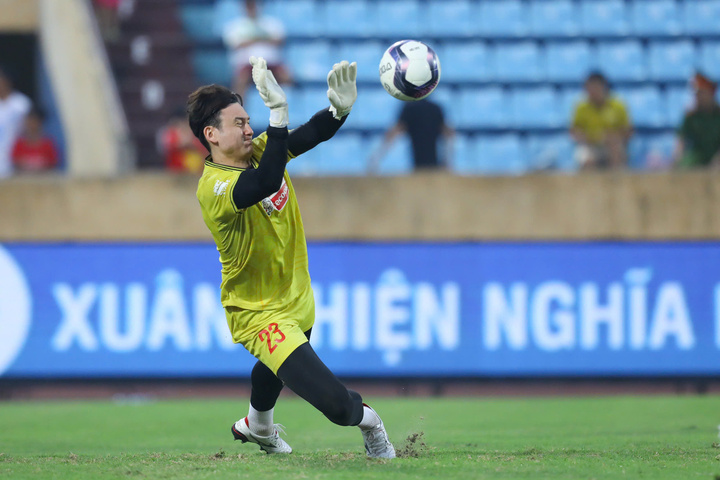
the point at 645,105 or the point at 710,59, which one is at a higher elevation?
the point at 710,59

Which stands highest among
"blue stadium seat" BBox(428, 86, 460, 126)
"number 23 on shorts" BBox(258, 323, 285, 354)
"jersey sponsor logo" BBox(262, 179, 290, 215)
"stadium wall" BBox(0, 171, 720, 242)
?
"blue stadium seat" BBox(428, 86, 460, 126)

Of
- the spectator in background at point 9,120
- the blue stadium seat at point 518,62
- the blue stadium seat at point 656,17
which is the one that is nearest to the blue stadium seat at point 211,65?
the spectator in background at point 9,120

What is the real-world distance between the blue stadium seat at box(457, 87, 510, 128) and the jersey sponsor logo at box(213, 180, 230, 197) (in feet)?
32.0

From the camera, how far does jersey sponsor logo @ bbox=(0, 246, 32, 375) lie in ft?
36.6

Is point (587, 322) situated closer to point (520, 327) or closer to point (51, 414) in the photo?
point (520, 327)

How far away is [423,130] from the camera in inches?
469

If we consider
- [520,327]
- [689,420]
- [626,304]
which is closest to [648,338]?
[626,304]

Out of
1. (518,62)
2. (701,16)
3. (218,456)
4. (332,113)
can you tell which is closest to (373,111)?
(518,62)

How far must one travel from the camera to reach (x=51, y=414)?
32.6 ft

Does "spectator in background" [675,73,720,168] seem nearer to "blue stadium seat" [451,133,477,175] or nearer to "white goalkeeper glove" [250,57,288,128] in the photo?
"blue stadium seat" [451,133,477,175]

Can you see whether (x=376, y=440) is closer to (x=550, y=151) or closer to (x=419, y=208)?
(x=419, y=208)

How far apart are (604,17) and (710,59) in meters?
1.71

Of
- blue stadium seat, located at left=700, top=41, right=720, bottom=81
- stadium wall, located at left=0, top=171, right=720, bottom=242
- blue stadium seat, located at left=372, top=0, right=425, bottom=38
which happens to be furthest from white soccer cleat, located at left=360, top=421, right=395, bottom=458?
blue stadium seat, located at left=700, top=41, right=720, bottom=81

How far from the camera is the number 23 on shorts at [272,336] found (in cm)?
581
